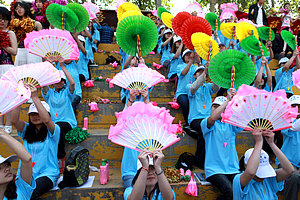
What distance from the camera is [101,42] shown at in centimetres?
923

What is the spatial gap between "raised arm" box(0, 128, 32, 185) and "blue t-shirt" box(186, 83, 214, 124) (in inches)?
110

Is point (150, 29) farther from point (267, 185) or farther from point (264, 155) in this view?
point (267, 185)

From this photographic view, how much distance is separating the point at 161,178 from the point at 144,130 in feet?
1.42

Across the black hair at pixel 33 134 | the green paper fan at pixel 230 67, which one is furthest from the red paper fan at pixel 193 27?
the black hair at pixel 33 134

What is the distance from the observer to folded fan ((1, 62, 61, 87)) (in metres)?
2.69

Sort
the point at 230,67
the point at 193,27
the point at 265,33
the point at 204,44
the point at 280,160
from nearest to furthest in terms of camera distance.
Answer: the point at 280,160
the point at 230,67
the point at 204,44
the point at 193,27
the point at 265,33

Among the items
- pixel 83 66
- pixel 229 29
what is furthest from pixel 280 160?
pixel 83 66

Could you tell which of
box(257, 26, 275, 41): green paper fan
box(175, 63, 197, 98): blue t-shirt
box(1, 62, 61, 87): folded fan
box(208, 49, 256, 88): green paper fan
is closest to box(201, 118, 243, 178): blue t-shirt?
box(208, 49, 256, 88): green paper fan

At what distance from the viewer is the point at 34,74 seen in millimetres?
2768

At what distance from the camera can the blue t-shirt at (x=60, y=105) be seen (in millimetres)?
3926

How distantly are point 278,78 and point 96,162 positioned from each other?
499cm

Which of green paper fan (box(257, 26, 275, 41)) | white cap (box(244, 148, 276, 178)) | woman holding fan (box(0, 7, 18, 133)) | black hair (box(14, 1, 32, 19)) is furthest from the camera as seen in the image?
green paper fan (box(257, 26, 275, 41))

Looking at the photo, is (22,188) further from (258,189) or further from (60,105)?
(258,189)

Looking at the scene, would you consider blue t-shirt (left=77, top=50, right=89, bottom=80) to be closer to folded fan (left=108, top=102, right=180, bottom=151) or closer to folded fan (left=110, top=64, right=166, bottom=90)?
folded fan (left=110, top=64, right=166, bottom=90)
